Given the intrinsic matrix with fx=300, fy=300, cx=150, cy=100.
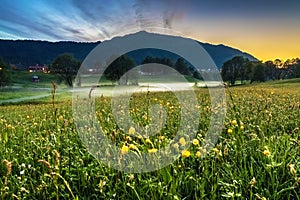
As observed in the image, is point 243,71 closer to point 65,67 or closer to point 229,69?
point 229,69

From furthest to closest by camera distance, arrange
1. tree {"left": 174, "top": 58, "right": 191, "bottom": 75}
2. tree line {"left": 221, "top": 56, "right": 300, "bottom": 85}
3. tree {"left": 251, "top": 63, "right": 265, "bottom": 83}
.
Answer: tree {"left": 251, "top": 63, "right": 265, "bottom": 83} → tree line {"left": 221, "top": 56, "right": 300, "bottom": 85} → tree {"left": 174, "top": 58, "right": 191, "bottom": 75}

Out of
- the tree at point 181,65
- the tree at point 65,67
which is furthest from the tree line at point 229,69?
the tree at point 181,65

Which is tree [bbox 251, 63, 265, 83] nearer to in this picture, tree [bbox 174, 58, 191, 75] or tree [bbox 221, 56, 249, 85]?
tree [bbox 221, 56, 249, 85]

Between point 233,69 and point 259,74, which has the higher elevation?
point 233,69

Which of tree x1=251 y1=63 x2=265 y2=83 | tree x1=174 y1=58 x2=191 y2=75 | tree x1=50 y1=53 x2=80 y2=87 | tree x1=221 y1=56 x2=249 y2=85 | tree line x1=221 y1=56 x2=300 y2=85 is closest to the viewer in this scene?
tree x1=174 y1=58 x2=191 y2=75

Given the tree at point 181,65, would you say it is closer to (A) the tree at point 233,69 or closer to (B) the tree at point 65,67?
(B) the tree at point 65,67

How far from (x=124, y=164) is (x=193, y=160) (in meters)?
0.83

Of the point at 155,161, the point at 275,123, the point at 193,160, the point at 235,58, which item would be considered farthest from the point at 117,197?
the point at 235,58

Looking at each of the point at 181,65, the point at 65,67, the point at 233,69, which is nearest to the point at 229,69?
the point at 233,69

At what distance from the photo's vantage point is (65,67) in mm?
66438

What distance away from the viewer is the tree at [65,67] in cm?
6525

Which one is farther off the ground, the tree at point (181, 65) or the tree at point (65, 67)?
the tree at point (65, 67)

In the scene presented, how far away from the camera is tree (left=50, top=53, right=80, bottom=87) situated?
65250 mm

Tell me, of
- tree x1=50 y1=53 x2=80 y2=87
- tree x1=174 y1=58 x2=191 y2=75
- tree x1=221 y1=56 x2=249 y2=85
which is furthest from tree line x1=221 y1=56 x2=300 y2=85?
tree x1=174 y1=58 x2=191 y2=75
